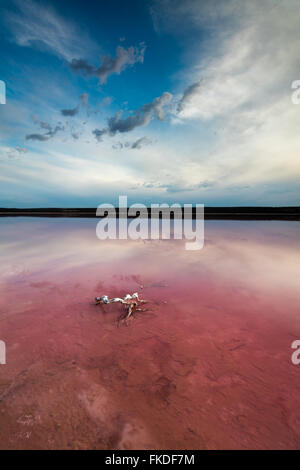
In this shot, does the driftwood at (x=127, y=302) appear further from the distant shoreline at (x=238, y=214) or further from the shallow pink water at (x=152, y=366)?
the distant shoreline at (x=238, y=214)

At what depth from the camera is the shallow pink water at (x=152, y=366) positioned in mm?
A: 1557

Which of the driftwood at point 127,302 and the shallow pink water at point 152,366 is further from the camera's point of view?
the driftwood at point 127,302

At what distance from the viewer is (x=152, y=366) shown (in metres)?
2.18

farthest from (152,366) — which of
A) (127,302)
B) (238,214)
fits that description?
(238,214)

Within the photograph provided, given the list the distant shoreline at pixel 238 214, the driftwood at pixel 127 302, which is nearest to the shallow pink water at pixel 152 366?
the driftwood at pixel 127 302

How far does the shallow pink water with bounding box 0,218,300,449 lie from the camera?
1557 mm

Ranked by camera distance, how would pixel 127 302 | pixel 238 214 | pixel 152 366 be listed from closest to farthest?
pixel 152 366 < pixel 127 302 < pixel 238 214

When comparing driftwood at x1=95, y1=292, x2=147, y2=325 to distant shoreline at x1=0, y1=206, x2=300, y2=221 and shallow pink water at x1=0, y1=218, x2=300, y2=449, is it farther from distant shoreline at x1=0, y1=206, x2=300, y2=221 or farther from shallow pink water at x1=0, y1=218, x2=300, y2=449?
distant shoreline at x1=0, y1=206, x2=300, y2=221

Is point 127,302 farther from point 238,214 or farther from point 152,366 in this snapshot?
point 238,214

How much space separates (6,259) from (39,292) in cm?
346

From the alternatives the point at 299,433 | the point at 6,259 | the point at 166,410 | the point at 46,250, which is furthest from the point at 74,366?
the point at 46,250

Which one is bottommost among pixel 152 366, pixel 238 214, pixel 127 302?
pixel 152 366
